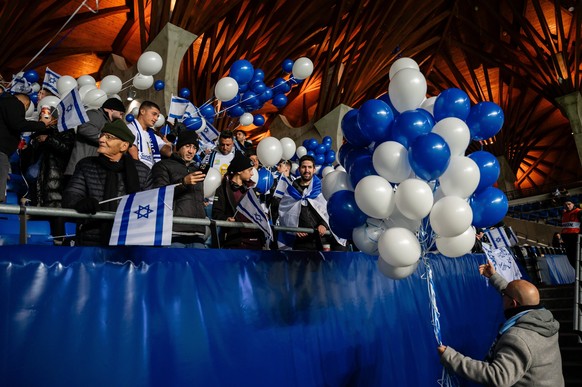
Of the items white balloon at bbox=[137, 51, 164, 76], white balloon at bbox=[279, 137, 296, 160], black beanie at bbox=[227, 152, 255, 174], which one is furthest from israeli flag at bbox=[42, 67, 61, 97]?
black beanie at bbox=[227, 152, 255, 174]

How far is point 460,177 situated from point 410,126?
423 mm

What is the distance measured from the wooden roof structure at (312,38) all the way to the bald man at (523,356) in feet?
30.2

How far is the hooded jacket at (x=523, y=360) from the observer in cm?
243

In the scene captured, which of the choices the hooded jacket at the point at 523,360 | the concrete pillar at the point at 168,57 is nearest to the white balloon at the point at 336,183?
the hooded jacket at the point at 523,360

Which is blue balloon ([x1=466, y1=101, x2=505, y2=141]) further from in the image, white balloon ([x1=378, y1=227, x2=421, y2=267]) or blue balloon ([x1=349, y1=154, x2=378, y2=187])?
white balloon ([x1=378, y1=227, x2=421, y2=267])

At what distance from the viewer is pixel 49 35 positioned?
584 inches

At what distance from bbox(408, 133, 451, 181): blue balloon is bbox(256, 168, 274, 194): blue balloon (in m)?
2.78

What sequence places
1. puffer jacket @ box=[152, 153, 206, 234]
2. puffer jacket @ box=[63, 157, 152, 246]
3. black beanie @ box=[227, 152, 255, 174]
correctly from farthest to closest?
black beanie @ box=[227, 152, 255, 174] < puffer jacket @ box=[152, 153, 206, 234] < puffer jacket @ box=[63, 157, 152, 246]

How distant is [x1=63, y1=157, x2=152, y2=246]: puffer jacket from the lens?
264cm

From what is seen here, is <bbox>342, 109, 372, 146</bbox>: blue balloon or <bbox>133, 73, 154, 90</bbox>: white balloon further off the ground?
<bbox>133, 73, 154, 90</bbox>: white balloon

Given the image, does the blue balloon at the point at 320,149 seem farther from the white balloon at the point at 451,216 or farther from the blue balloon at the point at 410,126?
the white balloon at the point at 451,216

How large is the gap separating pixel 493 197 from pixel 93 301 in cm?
247

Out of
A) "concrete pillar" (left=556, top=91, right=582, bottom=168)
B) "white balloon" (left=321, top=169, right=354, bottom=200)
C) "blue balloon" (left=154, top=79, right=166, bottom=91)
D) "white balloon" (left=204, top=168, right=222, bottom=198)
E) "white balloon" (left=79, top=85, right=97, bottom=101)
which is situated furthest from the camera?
"concrete pillar" (left=556, top=91, right=582, bottom=168)

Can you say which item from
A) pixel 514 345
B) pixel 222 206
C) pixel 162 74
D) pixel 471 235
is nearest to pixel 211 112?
pixel 162 74
